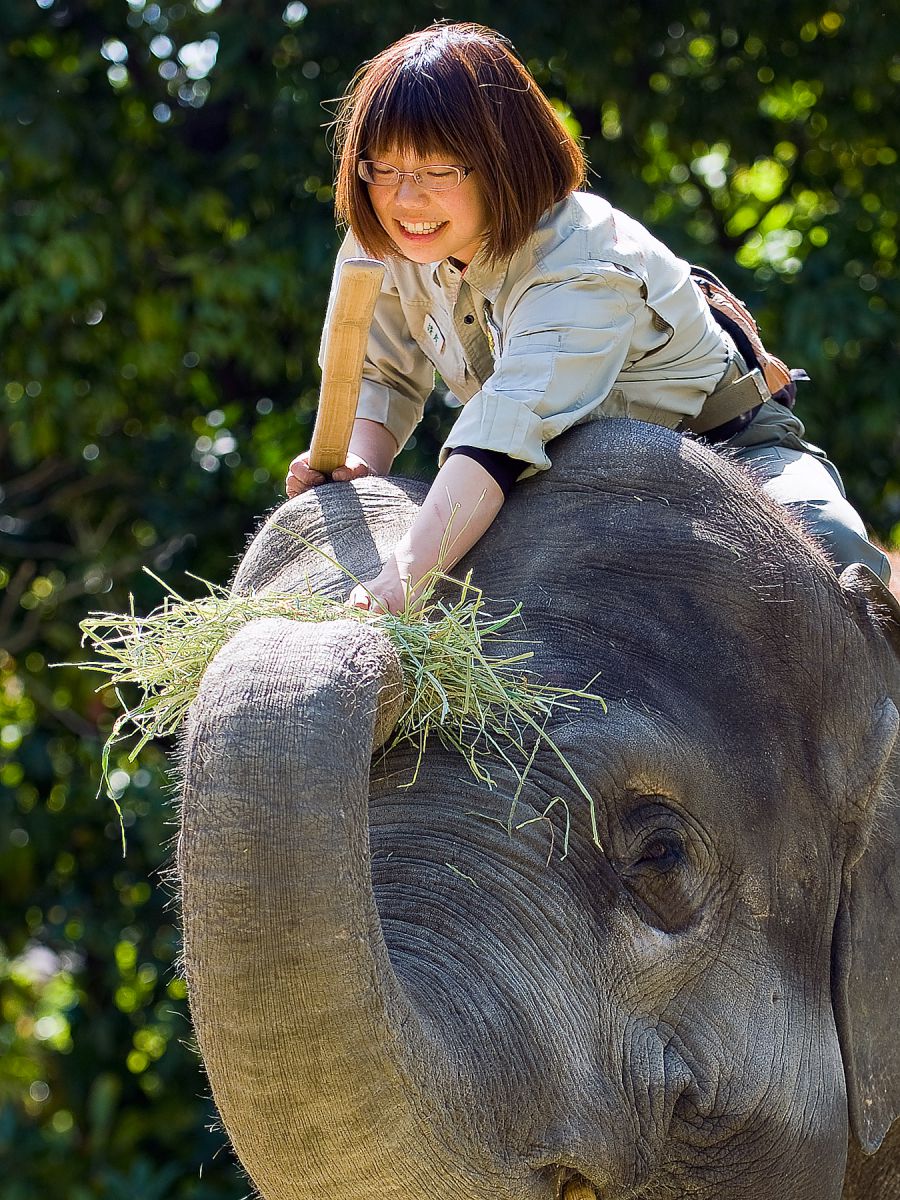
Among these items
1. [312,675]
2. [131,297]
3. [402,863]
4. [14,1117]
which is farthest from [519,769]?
[14,1117]

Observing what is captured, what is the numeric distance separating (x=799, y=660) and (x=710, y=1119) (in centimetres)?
59

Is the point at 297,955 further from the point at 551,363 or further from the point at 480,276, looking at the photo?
the point at 480,276

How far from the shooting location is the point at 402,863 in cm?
179

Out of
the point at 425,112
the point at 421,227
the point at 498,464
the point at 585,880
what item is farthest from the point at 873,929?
the point at 425,112

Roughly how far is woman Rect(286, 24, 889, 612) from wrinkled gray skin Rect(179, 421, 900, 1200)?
0.10 metres

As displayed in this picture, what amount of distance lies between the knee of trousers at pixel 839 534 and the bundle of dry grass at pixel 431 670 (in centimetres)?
57

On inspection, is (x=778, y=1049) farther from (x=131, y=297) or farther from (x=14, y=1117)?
(x=14, y=1117)

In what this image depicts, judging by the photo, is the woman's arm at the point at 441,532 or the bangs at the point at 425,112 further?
the bangs at the point at 425,112

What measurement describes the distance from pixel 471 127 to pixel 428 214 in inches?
4.7

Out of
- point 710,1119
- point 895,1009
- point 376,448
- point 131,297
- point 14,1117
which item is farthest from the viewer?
point 14,1117

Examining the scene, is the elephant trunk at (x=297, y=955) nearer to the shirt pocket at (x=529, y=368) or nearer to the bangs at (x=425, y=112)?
the shirt pocket at (x=529, y=368)

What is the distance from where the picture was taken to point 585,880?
187cm

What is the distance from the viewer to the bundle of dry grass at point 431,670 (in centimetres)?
183

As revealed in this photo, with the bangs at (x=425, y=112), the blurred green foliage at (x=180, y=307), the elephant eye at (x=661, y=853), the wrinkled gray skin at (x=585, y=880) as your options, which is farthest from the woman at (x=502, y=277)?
the blurred green foliage at (x=180, y=307)
